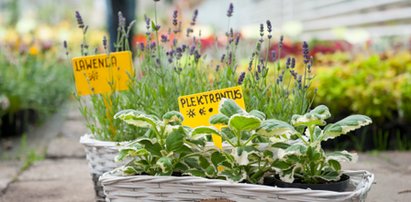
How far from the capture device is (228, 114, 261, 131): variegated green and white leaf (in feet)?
4.82

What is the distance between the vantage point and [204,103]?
175 cm

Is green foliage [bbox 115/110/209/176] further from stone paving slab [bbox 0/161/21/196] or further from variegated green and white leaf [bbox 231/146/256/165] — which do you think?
stone paving slab [bbox 0/161/21/196]

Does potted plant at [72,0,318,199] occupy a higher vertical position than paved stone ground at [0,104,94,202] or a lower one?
higher

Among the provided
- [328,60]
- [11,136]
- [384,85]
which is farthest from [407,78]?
[11,136]

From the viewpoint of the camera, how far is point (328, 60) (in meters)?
4.88

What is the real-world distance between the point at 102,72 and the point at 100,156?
1.06ft

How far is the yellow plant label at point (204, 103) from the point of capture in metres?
1.74

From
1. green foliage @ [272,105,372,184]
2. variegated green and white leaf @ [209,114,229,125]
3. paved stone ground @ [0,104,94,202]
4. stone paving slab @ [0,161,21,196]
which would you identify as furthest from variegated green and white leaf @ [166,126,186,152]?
stone paving slab @ [0,161,21,196]

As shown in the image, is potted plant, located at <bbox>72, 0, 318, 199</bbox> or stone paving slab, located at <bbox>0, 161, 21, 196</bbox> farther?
stone paving slab, located at <bbox>0, 161, 21, 196</bbox>

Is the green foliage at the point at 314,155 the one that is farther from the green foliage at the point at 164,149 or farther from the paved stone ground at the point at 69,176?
the paved stone ground at the point at 69,176

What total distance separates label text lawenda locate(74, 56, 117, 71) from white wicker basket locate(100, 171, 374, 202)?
2.17 feet

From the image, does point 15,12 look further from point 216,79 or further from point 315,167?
point 315,167

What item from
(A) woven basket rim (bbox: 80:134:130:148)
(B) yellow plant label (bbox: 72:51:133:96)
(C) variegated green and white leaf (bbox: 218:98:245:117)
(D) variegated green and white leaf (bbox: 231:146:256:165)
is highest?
(B) yellow plant label (bbox: 72:51:133:96)

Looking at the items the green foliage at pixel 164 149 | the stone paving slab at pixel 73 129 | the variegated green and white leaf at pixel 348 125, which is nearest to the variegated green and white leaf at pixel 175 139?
the green foliage at pixel 164 149
